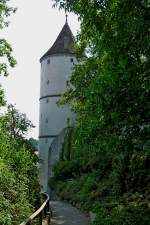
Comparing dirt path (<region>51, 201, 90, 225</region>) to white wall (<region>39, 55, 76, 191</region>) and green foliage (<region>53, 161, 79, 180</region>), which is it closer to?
green foliage (<region>53, 161, 79, 180</region>)

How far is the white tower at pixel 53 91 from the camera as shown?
59.2 m

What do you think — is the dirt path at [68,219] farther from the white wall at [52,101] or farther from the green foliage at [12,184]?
the white wall at [52,101]

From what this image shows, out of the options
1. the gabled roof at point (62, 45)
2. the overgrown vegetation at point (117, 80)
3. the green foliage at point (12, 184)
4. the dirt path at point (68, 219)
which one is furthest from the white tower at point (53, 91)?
the overgrown vegetation at point (117, 80)

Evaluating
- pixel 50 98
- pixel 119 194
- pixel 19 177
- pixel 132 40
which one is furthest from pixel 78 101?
pixel 50 98

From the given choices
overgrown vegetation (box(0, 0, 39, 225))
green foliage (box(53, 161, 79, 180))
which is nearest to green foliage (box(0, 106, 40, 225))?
overgrown vegetation (box(0, 0, 39, 225))

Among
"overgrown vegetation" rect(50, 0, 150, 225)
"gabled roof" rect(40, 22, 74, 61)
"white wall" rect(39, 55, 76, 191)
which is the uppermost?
"gabled roof" rect(40, 22, 74, 61)

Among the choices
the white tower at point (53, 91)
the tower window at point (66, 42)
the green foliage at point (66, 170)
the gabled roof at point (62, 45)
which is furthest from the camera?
the tower window at point (66, 42)

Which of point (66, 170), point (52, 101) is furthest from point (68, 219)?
point (52, 101)

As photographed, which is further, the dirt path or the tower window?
the tower window

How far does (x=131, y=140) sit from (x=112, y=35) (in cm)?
327

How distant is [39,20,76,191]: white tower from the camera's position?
59.2 meters

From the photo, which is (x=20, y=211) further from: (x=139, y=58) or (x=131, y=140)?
(x=139, y=58)

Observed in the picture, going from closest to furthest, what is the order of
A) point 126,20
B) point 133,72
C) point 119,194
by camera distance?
point 126,20, point 133,72, point 119,194

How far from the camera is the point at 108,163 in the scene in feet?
97.1
